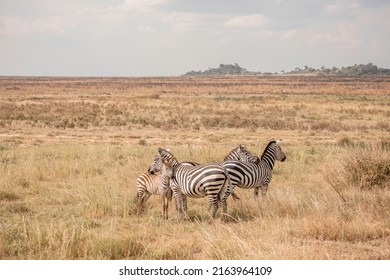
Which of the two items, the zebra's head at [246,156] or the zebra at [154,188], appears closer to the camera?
the zebra at [154,188]

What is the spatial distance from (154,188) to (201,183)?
1687 millimetres

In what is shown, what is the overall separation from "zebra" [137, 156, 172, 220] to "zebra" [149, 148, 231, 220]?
0.99 feet

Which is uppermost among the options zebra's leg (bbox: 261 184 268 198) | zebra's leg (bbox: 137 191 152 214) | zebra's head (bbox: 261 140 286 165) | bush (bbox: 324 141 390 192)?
zebra's head (bbox: 261 140 286 165)

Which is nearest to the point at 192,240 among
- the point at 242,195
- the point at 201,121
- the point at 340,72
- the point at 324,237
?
the point at 324,237

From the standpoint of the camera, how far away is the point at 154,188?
378 inches

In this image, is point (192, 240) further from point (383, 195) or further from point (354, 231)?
point (383, 195)

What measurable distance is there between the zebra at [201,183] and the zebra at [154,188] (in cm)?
30

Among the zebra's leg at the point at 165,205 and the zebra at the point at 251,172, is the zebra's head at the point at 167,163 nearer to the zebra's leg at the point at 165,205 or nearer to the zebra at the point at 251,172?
the zebra's leg at the point at 165,205

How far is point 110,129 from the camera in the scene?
1177 inches

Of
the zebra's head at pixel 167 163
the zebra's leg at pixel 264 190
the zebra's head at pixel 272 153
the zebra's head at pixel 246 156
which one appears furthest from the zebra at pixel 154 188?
the zebra's head at pixel 272 153

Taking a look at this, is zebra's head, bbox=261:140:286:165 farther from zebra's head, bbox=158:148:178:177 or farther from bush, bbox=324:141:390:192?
zebra's head, bbox=158:148:178:177

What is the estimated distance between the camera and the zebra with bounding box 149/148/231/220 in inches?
322

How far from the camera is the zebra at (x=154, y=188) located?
9109mm

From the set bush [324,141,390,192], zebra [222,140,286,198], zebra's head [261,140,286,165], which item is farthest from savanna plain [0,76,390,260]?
zebra's head [261,140,286,165]
